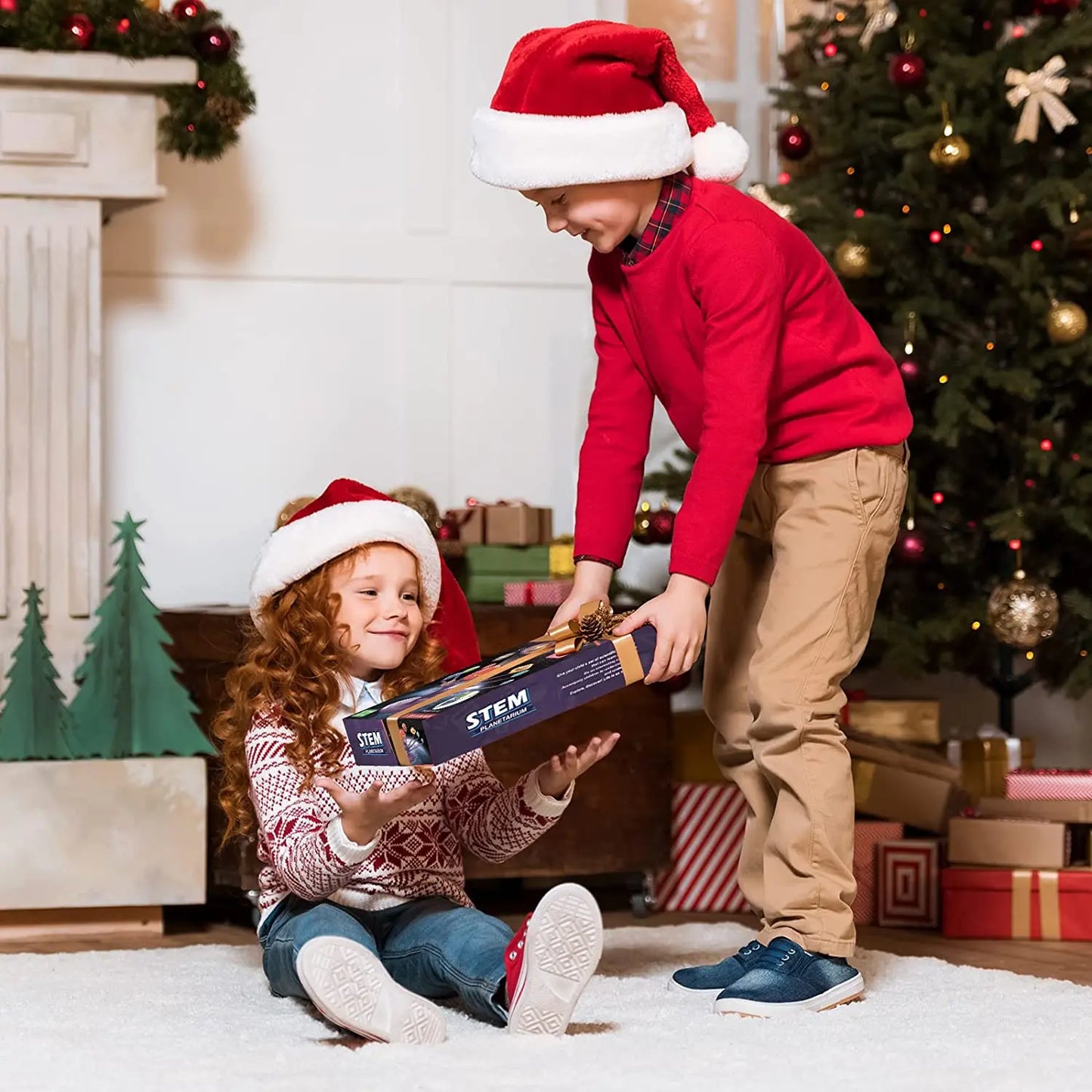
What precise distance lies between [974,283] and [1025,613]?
0.62 m

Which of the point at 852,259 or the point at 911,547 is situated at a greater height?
the point at 852,259

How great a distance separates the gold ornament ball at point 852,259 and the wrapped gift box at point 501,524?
2.20ft

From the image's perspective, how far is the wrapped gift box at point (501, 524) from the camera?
290 cm

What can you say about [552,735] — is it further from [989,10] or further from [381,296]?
[989,10]

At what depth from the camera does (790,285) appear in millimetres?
1976

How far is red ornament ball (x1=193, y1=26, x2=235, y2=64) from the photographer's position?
282cm

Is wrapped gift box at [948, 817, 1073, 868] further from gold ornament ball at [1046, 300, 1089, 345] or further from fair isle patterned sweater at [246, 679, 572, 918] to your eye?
fair isle patterned sweater at [246, 679, 572, 918]

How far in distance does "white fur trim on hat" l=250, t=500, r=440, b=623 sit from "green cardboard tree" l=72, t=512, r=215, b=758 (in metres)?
0.52

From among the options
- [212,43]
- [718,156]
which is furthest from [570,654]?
[212,43]

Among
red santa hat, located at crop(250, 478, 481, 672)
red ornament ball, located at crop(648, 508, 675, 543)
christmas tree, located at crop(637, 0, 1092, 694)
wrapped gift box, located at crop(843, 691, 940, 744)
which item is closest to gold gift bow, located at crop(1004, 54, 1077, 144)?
christmas tree, located at crop(637, 0, 1092, 694)

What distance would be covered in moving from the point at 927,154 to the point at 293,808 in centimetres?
174

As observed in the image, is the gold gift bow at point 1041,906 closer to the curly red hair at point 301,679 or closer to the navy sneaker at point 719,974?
the navy sneaker at point 719,974

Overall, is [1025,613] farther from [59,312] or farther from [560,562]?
[59,312]

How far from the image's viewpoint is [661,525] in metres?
3.04
